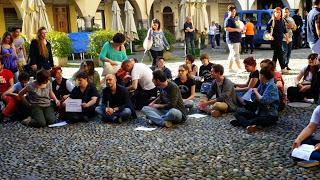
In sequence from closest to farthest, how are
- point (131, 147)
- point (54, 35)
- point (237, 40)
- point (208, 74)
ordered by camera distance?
1. point (131, 147)
2. point (208, 74)
3. point (237, 40)
4. point (54, 35)

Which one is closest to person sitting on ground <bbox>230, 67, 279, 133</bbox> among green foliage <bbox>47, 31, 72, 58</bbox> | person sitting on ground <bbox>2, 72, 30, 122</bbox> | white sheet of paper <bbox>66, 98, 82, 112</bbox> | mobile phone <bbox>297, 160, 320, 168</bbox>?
mobile phone <bbox>297, 160, 320, 168</bbox>

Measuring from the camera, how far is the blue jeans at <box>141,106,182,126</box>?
6570mm

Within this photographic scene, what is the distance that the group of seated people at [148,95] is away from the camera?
6352mm

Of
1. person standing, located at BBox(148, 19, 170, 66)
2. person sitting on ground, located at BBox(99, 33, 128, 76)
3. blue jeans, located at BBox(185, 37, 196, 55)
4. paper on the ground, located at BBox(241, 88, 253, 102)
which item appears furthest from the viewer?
blue jeans, located at BBox(185, 37, 196, 55)

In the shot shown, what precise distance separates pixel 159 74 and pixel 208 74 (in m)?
2.86

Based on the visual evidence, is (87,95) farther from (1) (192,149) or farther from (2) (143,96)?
(1) (192,149)

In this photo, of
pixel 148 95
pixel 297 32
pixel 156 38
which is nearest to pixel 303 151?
pixel 148 95

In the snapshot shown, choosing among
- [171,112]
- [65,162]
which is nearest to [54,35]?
[171,112]

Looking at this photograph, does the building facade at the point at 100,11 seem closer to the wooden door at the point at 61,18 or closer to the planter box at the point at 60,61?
the wooden door at the point at 61,18

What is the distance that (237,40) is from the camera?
11461mm

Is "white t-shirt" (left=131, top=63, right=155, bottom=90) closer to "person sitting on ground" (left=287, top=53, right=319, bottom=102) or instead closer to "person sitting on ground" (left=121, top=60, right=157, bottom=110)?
"person sitting on ground" (left=121, top=60, right=157, bottom=110)

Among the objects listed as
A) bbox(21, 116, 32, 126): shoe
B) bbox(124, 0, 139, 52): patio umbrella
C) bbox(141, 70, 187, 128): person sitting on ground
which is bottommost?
bbox(21, 116, 32, 126): shoe

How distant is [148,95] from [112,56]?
1.30m

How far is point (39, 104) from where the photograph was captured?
7.32 metres
